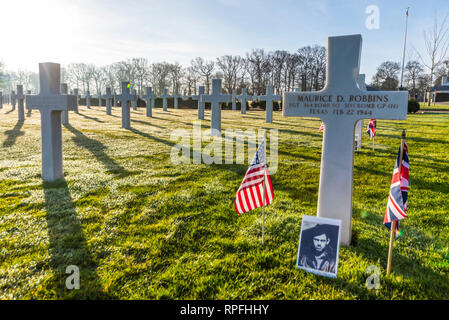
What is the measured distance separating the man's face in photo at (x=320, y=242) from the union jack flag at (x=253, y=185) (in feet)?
2.51

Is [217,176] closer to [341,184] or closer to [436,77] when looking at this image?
[341,184]

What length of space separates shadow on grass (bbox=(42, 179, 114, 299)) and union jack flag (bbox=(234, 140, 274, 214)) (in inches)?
69.9

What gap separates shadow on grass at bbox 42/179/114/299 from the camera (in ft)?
8.91

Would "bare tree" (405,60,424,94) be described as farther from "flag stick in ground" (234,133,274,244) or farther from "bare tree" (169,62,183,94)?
"flag stick in ground" (234,133,274,244)

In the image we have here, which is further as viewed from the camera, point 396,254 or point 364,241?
point 364,241

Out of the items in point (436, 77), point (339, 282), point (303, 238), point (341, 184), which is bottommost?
point (339, 282)

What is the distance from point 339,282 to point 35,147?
1066 cm

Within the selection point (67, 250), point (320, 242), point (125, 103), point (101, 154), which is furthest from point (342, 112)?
point (125, 103)

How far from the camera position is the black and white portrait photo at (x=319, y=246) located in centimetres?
298

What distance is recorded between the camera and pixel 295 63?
2259 inches

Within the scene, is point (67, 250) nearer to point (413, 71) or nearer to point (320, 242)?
point (320, 242)

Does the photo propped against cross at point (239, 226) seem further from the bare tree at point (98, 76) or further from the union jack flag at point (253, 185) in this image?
the bare tree at point (98, 76)

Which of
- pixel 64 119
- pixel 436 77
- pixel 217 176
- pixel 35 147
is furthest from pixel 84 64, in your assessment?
pixel 436 77

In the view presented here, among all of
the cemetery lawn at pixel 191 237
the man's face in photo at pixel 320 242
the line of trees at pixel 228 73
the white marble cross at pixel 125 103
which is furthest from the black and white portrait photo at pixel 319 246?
the line of trees at pixel 228 73
